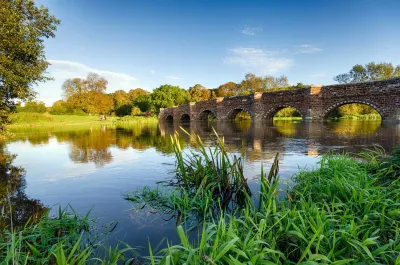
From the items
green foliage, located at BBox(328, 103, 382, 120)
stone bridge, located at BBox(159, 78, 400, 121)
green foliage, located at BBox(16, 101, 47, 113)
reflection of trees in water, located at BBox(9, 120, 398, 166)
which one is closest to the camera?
reflection of trees in water, located at BBox(9, 120, 398, 166)

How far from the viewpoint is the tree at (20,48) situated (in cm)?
802

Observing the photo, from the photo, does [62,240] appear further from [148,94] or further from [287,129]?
[148,94]

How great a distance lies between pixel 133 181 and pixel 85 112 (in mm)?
59227

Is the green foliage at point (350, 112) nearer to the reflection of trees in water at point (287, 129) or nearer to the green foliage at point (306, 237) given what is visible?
the reflection of trees in water at point (287, 129)

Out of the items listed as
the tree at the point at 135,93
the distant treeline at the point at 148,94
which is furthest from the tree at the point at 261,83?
the tree at the point at 135,93

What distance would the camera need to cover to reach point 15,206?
3314mm

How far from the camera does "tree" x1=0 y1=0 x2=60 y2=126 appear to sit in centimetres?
802

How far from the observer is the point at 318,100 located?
2125cm

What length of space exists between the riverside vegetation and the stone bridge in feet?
56.2

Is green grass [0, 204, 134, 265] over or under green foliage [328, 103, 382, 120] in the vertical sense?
under

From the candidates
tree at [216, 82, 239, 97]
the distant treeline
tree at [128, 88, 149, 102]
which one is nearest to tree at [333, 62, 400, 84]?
the distant treeline

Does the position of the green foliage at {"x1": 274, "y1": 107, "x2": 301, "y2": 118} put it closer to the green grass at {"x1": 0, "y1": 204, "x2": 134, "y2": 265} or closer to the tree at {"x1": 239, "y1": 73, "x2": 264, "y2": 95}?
the tree at {"x1": 239, "y1": 73, "x2": 264, "y2": 95}

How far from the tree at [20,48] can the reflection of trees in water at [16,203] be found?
4.83m

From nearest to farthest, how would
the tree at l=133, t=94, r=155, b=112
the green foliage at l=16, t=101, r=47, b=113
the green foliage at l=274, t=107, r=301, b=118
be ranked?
the green foliage at l=274, t=107, r=301, b=118
the green foliage at l=16, t=101, r=47, b=113
the tree at l=133, t=94, r=155, b=112
